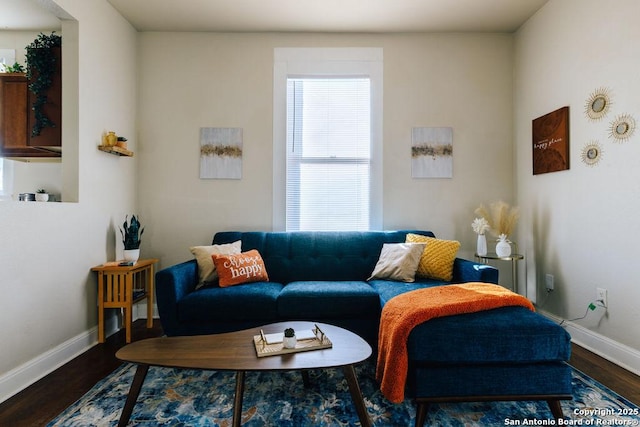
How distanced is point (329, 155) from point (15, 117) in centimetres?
268

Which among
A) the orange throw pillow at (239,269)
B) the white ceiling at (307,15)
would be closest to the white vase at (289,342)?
the orange throw pillow at (239,269)

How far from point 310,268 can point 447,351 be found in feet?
4.89

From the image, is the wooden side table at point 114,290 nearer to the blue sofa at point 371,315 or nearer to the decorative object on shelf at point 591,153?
the blue sofa at point 371,315

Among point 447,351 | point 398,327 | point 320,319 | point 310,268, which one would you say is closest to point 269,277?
point 310,268

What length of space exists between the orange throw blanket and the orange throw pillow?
115 cm

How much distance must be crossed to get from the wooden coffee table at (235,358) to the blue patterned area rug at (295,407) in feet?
0.85

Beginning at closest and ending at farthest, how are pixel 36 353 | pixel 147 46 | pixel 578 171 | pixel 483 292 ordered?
pixel 483 292 → pixel 36 353 → pixel 578 171 → pixel 147 46

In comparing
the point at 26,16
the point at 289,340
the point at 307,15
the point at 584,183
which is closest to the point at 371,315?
the point at 289,340

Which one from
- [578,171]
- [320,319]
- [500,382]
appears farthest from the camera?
[578,171]

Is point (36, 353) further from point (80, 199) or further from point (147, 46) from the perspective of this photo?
point (147, 46)

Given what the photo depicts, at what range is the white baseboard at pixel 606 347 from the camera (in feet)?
6.77

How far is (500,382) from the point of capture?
1530mm

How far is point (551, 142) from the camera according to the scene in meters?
2.74

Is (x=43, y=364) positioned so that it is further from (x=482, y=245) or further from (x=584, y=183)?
(x=584, y=183)
